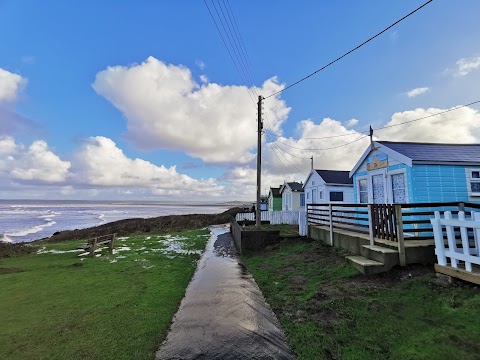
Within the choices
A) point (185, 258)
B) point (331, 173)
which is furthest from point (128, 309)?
point (331, 173)

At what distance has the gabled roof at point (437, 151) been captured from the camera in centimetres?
1065

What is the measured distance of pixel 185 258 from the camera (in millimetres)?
12547

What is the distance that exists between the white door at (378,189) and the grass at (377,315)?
20.3ft

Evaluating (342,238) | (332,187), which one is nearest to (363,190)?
(342,238)

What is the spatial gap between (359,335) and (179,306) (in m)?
3.88

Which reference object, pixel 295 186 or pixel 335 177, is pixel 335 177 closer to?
pixel 335 177

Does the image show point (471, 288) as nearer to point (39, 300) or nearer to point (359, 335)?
point (359, 335)

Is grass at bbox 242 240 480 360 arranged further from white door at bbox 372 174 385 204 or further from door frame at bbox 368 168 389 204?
white door at bbox 372 174 385 204

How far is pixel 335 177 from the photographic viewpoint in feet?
77.1

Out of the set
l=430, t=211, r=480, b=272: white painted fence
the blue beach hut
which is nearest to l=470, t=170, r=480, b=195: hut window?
Answer: the blue beach hut

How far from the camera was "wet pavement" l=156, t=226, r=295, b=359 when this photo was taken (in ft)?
13.7

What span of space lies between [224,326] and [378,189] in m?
10.7

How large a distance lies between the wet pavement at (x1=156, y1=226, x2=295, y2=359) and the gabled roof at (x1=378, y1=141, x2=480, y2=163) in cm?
832

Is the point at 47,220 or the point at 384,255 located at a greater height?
the point at 384,255
